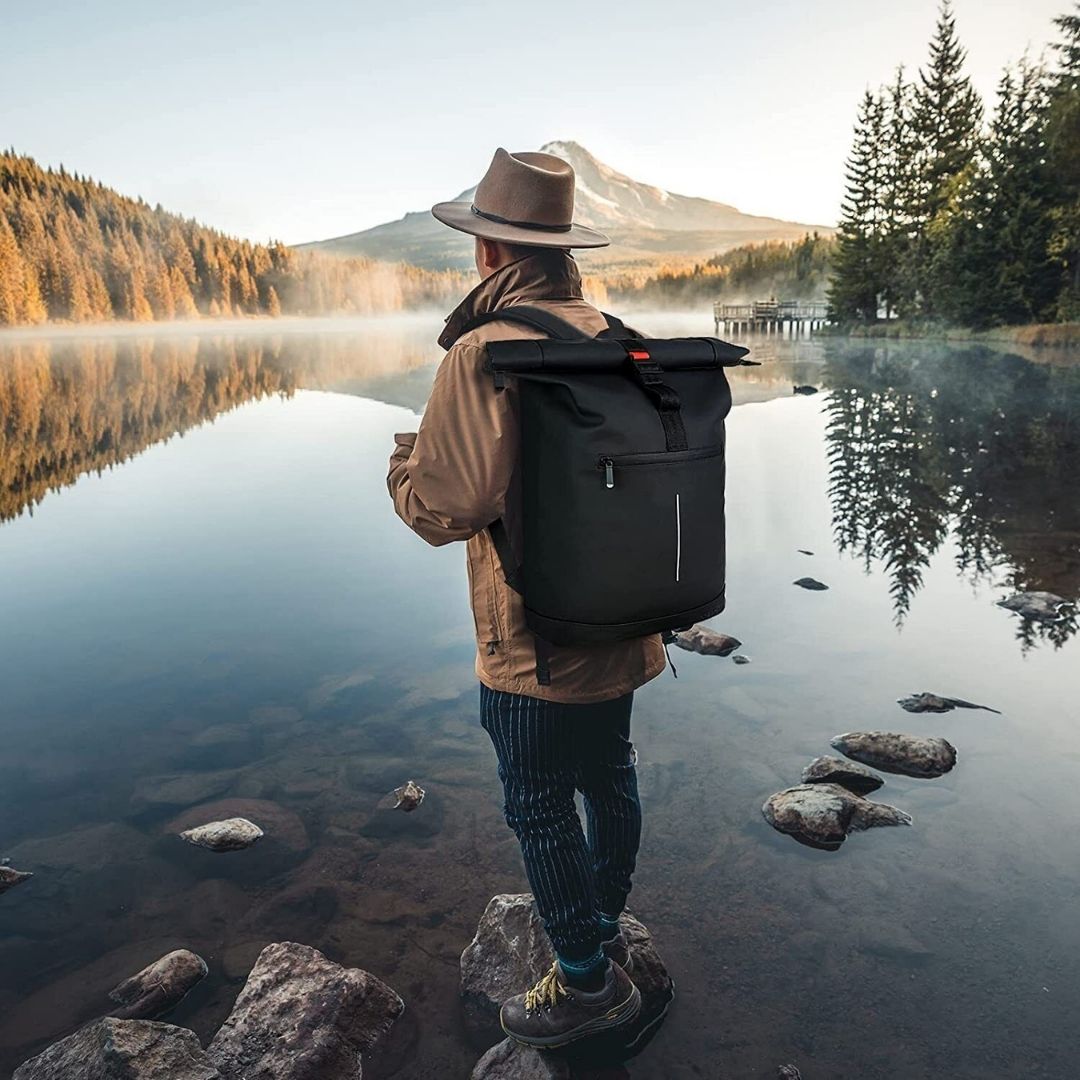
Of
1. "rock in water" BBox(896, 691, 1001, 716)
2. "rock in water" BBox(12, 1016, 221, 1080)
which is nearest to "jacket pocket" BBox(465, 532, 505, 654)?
"rock in water" BBox(12, 1016, 221, 1080)

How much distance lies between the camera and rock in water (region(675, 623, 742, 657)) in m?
7.20

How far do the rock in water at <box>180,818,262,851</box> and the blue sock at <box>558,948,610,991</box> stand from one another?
2194 millimetres

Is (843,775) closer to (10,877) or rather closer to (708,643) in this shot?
(708,643)

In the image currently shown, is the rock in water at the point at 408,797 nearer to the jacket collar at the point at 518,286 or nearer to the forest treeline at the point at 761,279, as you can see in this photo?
the jacket collar at the point at 518,286

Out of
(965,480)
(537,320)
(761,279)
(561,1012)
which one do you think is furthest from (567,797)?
(761,279)

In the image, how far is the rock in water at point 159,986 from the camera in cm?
353

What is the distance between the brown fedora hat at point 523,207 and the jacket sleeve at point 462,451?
1.46 feet

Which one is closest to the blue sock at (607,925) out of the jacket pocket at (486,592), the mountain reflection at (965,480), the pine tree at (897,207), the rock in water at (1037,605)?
the jacket pocket at (486,592)

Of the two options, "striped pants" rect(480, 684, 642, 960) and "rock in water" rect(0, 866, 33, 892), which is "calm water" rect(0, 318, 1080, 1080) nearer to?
"rock in water" rect(0, 866, 33, 892)

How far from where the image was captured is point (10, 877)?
452cm

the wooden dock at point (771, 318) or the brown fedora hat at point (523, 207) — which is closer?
the brown fedora hat at point (523, 207)

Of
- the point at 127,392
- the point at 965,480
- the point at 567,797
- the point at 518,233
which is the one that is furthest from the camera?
the point at 127,392

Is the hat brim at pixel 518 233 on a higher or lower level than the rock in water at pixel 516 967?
higher

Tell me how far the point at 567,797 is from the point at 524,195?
1.96 meters
